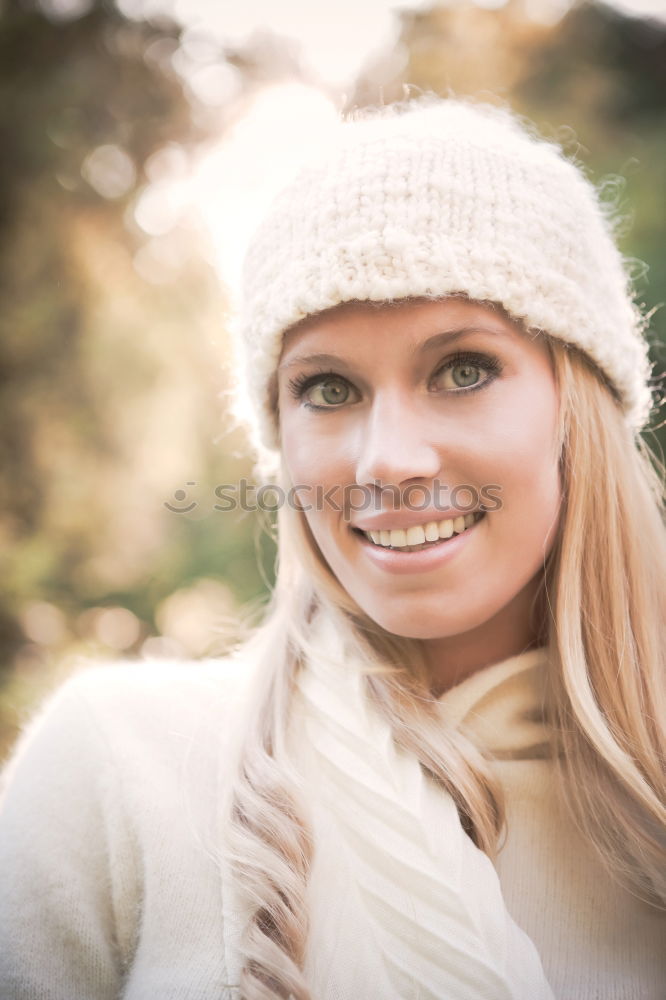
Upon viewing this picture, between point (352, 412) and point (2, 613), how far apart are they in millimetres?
3594

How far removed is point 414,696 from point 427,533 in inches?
15.8

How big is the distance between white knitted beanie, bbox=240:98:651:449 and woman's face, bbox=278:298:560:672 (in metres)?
0.06

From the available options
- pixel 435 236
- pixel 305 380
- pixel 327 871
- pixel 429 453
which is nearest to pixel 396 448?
pixel 429 453

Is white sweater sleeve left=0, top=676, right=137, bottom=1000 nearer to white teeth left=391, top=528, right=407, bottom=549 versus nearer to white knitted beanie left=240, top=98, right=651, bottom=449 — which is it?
white teeth left=391, top=528, right=407, bottom=549

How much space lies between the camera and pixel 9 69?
169 inches

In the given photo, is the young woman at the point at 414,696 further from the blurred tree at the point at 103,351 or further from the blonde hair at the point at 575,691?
the blurred tree at the point at 103,351

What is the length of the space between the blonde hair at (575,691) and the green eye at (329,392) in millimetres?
333

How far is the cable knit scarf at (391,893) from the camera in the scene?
140 centimetres

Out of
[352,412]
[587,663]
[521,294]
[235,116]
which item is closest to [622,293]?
[521,294]

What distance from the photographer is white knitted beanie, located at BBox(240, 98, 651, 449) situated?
5.12ft

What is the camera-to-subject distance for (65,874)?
1562mm

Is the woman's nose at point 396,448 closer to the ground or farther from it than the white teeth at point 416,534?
farther from it

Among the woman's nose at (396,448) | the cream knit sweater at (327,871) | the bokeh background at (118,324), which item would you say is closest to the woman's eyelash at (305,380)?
the woman's nose at (396,448)

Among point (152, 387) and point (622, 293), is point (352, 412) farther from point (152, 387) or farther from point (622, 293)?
point (152, 387)
